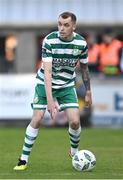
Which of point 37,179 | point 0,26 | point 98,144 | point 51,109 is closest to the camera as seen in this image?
point 37,179

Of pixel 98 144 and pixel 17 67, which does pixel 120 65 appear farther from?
pixel 98 144

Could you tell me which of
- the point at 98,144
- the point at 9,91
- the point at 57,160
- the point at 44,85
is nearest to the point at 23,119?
the point at 9,91

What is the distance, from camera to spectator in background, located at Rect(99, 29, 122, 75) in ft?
83.3

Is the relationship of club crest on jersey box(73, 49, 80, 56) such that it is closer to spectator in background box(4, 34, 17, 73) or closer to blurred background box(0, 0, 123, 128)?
blurred background box(0, 0, 123, 128)

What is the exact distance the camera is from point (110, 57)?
1003 inches

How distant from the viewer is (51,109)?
36.2 feet

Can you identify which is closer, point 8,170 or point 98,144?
point 8,170

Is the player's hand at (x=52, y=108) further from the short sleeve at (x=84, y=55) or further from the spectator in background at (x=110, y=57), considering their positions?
the spectator in background at (x=110, y=57)

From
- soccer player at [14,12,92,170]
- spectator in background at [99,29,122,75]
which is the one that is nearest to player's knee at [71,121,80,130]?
soccer player at [14,12,92,170]

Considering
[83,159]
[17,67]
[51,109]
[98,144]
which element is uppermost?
[51,109]

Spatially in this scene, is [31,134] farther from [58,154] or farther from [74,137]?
[58,154]

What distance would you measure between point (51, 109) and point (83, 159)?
88cm

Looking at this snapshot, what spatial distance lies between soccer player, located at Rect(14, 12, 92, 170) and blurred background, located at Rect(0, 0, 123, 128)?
11360mm

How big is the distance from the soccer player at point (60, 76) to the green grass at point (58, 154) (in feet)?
1.89
